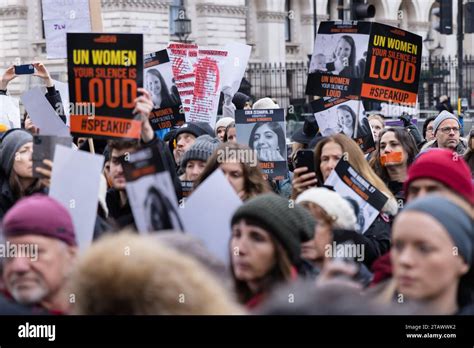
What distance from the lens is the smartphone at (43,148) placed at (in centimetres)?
521

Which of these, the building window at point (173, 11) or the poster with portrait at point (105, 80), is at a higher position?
the building window at point (173, 11)

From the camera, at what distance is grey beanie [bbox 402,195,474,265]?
11.0ft

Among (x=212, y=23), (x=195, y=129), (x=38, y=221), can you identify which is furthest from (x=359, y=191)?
(x=212, y=23)

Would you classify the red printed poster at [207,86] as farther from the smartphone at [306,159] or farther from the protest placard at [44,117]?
the smartphone at [306,159]

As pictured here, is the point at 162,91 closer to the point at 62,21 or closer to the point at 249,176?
the point at 62,21

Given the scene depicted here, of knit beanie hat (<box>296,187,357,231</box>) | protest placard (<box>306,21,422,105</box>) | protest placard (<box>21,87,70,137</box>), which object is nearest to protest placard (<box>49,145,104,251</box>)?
knit beanie hat (<box>296,187,357,231</box>)

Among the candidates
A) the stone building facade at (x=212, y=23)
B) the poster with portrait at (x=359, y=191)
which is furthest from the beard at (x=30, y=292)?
the stone building facade at (x=212, y=23)

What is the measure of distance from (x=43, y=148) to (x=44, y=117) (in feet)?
4.65

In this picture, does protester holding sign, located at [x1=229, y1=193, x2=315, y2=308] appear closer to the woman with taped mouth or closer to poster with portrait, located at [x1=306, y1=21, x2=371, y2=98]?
poster with portrait, located at [x1=306, y1=21, x2=371, y2=98]

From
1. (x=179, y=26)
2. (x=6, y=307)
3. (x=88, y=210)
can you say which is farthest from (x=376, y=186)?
(x=179, y=26)

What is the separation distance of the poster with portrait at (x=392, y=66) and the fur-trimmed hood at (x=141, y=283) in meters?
4.83

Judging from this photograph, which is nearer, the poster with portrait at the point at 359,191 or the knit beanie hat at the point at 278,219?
the knit beanie hat at the point at 278,219

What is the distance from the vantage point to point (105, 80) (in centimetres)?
533
